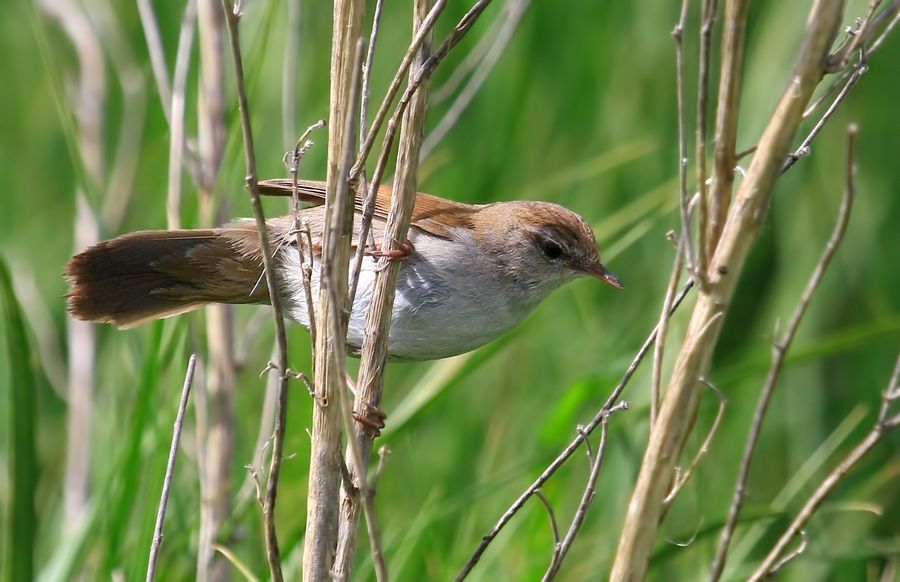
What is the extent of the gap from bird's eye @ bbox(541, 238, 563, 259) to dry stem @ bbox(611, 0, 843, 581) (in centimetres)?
151

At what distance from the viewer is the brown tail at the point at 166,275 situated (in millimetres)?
2928

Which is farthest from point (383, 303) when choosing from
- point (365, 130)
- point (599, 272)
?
point (599, 272)

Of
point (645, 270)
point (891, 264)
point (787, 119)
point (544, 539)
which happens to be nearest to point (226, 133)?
point (544, 539)

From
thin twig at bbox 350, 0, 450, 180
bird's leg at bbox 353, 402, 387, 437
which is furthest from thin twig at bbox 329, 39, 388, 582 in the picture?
bird's leg at bbox 353, 402, 387, 437

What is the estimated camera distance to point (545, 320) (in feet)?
14.8

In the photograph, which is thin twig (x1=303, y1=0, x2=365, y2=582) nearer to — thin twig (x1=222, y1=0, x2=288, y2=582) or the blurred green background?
thin twig (x1=222, y1=0, x2=288, y2=582)

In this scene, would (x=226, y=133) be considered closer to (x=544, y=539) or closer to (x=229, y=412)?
(x=229, y=412)

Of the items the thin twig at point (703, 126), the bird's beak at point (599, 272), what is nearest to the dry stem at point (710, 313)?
the thin twig at point (703, 126)

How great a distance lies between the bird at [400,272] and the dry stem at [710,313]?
1177 millimetres

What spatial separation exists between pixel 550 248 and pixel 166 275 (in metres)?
1.07

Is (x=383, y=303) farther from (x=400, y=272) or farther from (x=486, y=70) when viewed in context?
(x=486, y=70)

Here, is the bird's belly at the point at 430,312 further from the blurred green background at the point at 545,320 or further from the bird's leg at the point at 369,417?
the bird's leg at the point at 369,417

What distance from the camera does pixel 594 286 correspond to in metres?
4.41

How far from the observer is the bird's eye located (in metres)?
3.22
